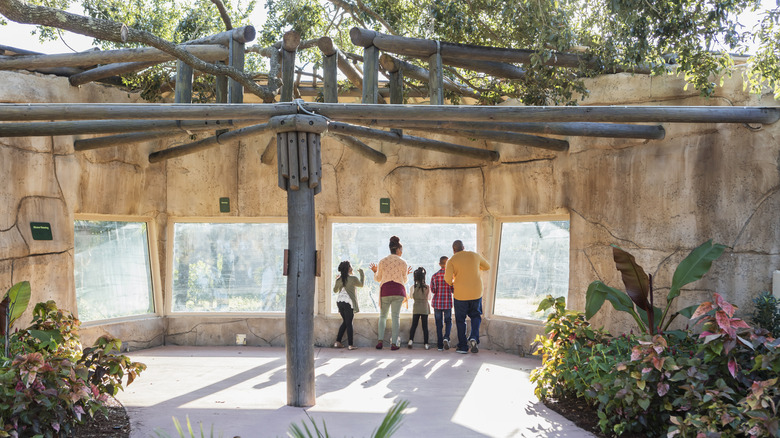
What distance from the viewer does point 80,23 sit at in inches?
209

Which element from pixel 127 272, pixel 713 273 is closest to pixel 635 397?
pixel 713 273

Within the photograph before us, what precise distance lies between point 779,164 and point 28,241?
955 centimetres

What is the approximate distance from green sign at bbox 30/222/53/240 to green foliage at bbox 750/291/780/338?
907 cm

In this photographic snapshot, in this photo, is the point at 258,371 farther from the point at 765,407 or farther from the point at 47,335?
the point at 765,407

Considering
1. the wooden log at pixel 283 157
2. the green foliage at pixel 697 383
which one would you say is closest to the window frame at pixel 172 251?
the wooden log at pixel 283 157

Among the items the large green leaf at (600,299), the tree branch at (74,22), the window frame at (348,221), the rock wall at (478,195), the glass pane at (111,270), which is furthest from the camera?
the window frame at (348,221)

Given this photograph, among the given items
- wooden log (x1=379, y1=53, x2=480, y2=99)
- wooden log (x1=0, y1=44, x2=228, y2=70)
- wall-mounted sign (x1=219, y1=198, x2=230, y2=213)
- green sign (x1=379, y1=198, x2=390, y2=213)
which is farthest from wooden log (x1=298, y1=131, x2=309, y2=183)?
wall-mounted sign (x1=219, y1=198, x2=230, y2=213)

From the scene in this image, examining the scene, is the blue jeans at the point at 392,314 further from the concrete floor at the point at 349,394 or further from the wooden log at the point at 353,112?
the wooden log at the point at 353,112

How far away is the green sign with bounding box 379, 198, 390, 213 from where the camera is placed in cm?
1193

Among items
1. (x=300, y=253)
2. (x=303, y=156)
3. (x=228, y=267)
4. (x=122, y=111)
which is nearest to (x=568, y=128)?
(x=303, y=156)

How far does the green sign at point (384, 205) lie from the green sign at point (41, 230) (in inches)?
201

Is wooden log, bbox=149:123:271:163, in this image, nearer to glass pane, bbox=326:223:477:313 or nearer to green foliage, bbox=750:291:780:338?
glass pane, bbox=326:223:477:313

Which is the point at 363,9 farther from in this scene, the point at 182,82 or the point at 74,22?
the point at 74,22

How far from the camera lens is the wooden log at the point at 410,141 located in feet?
28.7
